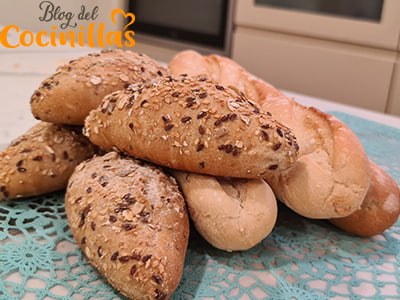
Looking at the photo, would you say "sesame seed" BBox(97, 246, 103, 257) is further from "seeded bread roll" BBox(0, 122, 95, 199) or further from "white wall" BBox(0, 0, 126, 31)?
"white wall" BBox(0, 0, 126, 31)

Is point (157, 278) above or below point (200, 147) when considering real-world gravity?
below

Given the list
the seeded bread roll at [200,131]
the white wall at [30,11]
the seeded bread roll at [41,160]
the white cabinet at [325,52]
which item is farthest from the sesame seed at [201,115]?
the white cabinet at [325,52]

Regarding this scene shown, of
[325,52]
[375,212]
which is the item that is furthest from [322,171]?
[325,52]

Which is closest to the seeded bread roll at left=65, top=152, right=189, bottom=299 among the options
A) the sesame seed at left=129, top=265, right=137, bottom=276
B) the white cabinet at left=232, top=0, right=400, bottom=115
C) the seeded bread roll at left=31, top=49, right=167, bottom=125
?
the sesame seed at left=129, top=265, right=137, bottom=276

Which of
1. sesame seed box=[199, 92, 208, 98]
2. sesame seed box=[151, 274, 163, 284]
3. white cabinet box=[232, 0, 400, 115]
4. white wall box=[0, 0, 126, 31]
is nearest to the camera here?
sesame seed box=[151, 274, 163, 284]

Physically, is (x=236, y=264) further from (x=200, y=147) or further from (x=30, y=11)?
(x=30, y=11)
